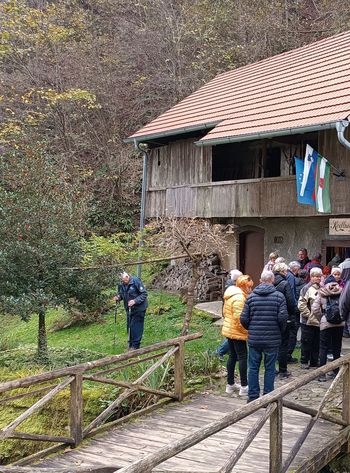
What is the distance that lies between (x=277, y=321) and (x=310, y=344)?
7.77ft

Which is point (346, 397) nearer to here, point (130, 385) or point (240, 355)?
point (240, 355)

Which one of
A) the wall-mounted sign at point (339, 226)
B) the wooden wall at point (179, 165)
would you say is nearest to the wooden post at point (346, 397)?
the wall-mounted sign at point (339, 226)

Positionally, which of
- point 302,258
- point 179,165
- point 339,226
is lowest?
point 302,258

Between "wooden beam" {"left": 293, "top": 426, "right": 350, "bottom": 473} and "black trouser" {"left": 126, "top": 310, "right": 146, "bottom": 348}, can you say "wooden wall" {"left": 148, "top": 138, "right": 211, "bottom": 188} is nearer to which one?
"black trouser" {"left": 126, "top": 310, "right": 146, "bottom": 348}

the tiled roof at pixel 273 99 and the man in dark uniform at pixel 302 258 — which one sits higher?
the tiled roof at pixel 273 99

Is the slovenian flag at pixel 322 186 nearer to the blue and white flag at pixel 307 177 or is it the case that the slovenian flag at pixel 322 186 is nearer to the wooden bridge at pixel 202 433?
the blue and white flag at pixel 307 177

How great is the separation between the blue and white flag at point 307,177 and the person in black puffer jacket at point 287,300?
3518mm

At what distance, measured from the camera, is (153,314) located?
1552 centimetres

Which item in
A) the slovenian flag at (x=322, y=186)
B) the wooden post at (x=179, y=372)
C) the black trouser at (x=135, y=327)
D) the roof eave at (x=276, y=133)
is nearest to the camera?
the wooden post at (x=179, y=372)

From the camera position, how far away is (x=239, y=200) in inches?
579

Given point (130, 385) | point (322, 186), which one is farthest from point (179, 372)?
point (322, 186)

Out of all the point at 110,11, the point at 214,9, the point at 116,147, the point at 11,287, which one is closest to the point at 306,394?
the point at 11,287

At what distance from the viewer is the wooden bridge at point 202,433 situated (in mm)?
5266

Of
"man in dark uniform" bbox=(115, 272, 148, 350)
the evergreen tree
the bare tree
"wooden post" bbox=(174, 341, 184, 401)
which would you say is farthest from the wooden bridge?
the evergreen tree
